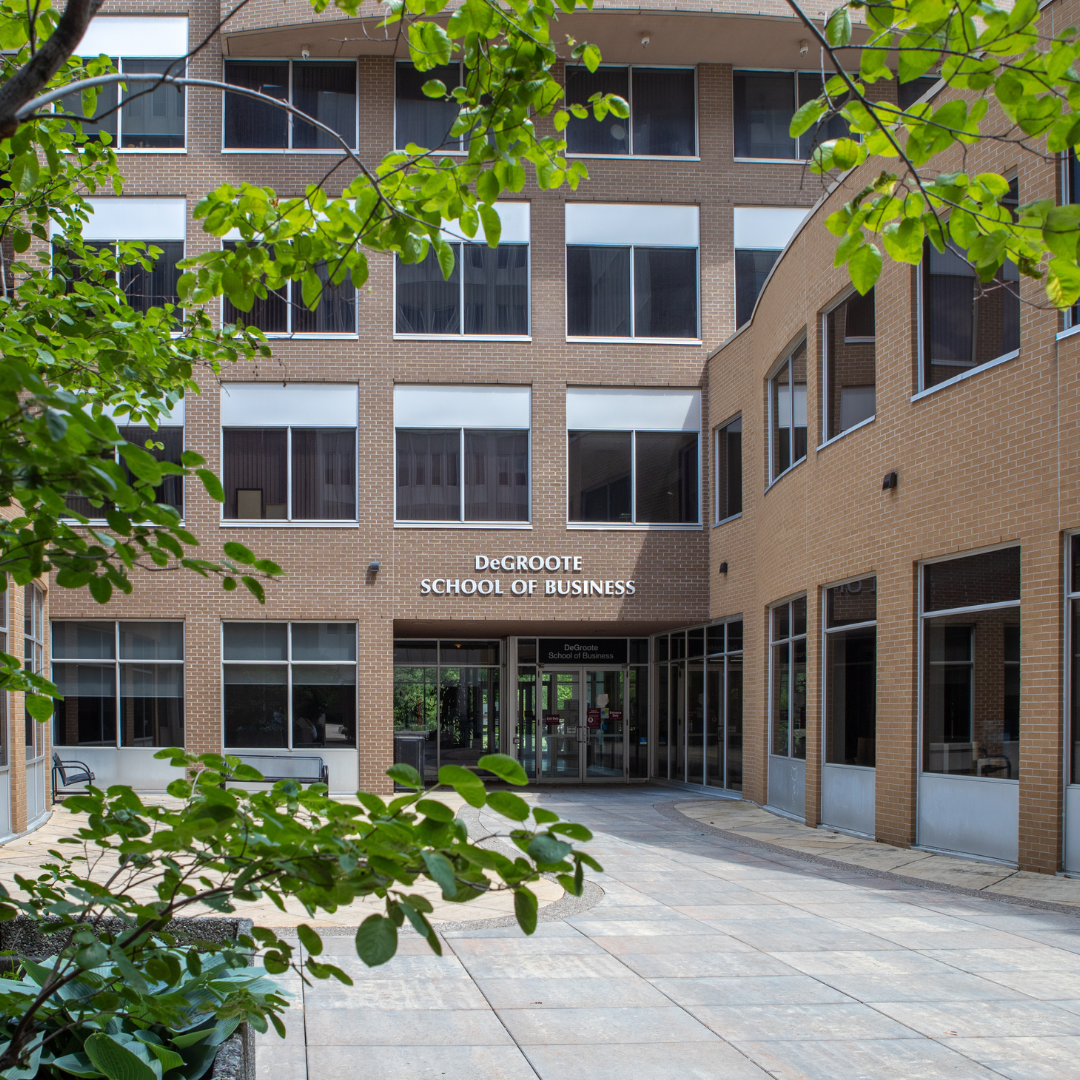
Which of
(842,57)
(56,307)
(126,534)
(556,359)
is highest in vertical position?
(842,57)

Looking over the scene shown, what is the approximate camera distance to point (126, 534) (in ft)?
7.71

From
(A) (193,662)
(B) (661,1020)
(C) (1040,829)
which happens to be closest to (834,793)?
(C) (1040,829)

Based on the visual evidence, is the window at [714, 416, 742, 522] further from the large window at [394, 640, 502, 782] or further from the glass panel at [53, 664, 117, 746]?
the glass panel at [53, 664, 117, 746]

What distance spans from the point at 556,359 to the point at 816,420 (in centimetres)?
690

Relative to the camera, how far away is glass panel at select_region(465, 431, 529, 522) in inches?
870

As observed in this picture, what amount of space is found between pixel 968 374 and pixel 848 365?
121 inches

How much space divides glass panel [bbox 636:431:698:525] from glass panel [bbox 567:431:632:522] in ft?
1.01

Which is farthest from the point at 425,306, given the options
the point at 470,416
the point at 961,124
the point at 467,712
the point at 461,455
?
the point at 961,124

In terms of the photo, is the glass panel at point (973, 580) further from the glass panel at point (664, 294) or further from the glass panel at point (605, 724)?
the glass panel at point (605, 724)

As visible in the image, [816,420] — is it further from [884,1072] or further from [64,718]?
[64,718]

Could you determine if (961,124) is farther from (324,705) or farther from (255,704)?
(255,704)

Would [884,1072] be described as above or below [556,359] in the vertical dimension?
below

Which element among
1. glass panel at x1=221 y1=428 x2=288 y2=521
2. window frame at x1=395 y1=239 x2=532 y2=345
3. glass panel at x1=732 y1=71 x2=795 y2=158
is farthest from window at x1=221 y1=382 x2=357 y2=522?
glass panel at x1=732 y1=71 x2=795 y2=158

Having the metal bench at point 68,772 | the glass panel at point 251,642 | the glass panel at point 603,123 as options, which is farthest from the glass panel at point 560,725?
the glass panel at point 603,123
